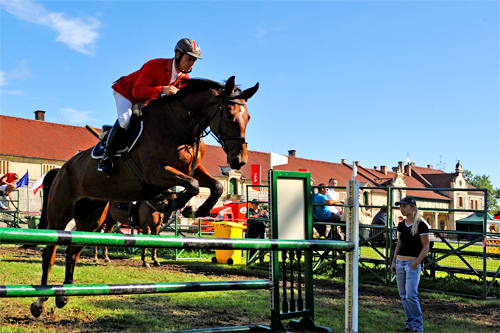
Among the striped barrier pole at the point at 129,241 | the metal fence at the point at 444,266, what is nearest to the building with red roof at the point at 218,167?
the metal fence at the point at 444,266

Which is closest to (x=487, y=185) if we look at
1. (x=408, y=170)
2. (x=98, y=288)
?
(x=408, y=170)

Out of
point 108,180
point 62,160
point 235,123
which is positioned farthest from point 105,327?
point 62,160

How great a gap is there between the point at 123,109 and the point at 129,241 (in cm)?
286

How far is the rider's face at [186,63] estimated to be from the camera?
488 centimetres

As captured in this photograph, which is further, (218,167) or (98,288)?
(218,167)

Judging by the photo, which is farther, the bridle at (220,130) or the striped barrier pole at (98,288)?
the bridle at (220,130)

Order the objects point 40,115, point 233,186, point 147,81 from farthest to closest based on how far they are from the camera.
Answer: point 233,186, point 40,115, point 147,81

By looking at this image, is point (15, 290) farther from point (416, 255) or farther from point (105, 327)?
point (416, 255)

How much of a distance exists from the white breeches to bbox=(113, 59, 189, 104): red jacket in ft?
0.15

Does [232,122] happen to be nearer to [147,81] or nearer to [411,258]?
[147,81]

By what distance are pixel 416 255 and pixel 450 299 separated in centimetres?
266

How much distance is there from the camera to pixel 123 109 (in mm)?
5062

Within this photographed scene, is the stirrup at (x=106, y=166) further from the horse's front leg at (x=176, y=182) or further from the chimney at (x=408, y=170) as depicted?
the chimney at (x=408, y=170)

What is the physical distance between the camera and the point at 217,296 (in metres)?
6.70
